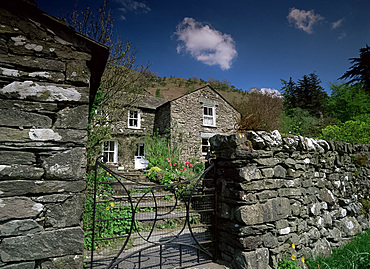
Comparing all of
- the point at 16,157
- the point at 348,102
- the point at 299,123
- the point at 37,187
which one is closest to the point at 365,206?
the point at 37,187

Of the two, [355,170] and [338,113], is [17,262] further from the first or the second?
[338,113]

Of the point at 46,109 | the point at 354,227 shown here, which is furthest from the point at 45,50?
the point at 354,227

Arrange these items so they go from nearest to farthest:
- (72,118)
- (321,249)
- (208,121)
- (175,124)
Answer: (72,118) → (321,249) → (175,124) → (208,121)

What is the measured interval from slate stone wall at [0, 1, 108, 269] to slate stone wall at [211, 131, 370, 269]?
2043 mm

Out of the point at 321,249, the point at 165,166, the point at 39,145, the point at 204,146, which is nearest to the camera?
the point at 39,145

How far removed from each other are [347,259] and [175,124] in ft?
34.3

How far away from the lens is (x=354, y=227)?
4707mm

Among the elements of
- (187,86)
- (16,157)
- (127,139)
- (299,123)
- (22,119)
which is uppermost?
(187,86)

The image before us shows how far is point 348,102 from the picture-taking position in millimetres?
14656

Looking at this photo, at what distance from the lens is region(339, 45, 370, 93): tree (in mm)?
16422

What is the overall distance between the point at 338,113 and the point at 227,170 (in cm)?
1679

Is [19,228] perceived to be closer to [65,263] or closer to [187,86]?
[65,263]

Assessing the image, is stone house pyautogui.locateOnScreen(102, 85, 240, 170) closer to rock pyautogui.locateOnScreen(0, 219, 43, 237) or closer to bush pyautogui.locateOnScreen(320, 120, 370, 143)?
bush pyautogui.locateOnScreen(320, 120, 370, 143)

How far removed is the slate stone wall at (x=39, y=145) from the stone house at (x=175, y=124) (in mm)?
10831
